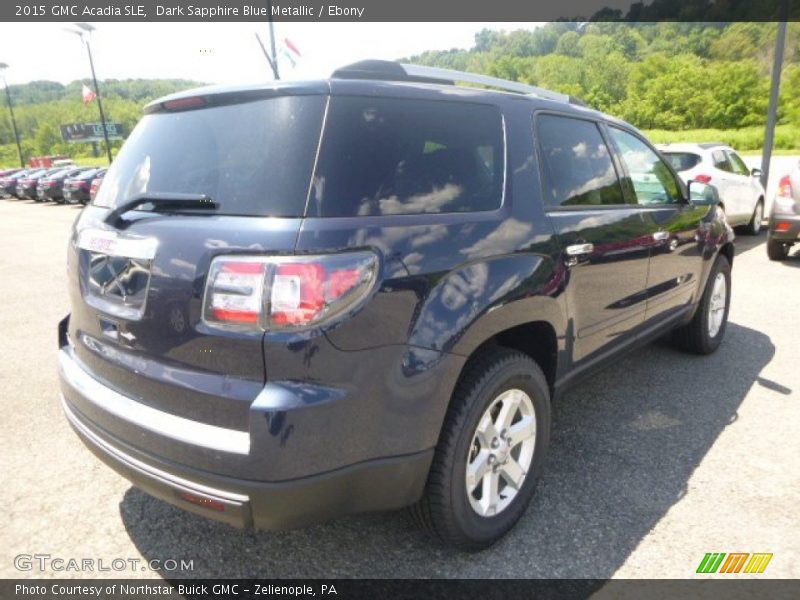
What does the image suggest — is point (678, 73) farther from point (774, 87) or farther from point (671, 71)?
point (774, 87)

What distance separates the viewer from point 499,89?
2807mm

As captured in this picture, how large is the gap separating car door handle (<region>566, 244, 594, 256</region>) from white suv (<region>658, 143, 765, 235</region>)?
6.42 m

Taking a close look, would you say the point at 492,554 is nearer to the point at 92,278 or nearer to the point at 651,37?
the point at 92,278

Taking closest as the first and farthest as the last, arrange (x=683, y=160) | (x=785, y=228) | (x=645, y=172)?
(x=645, y=172)
(x=785, y=228)
(x=683, y=160)

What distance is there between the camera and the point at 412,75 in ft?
7.87

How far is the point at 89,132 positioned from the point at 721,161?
75.0m

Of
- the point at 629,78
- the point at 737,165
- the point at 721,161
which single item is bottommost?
the point at 737,165

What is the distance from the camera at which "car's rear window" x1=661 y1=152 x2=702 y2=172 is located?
877cm

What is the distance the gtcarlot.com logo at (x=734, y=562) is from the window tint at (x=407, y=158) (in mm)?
1642

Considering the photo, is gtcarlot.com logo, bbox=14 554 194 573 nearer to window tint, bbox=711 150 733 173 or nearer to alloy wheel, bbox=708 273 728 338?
alloy wheel, bbox=708 273 728 338

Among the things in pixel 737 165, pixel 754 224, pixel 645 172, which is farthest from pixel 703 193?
pixel 754 224

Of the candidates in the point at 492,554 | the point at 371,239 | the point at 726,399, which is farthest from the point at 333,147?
the point at 726,399

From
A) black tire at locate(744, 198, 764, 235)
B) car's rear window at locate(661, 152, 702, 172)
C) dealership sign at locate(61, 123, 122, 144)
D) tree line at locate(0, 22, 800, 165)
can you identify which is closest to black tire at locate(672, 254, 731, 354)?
car's rear window at locate(661, 152, 702, 172)

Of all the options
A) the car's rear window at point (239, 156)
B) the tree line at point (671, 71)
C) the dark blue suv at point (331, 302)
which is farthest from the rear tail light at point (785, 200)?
the tree line at point (671, 71)
